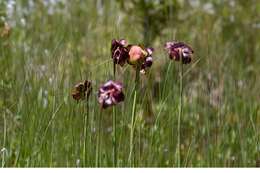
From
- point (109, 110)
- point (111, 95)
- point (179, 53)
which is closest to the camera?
point (111, 95)

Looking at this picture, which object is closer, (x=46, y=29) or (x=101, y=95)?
(x=101, y=95)

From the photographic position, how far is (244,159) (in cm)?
232

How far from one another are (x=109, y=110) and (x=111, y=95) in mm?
1485

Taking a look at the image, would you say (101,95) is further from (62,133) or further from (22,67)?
(22,67)

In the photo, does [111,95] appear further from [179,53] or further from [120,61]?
[179,53]

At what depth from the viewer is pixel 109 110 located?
319 cm

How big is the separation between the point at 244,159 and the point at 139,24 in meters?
2.29

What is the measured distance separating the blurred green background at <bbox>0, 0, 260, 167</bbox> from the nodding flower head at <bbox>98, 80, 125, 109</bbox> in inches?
11.3

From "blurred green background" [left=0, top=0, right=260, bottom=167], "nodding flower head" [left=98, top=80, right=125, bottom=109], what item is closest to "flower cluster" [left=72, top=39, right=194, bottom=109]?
"nodding flower head" [left=98, top=80, right=125, bottom=109]

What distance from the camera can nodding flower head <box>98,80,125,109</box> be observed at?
1.70m

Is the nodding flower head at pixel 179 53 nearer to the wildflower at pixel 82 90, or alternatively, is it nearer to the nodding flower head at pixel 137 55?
the nodding flower head at pixel 137 55

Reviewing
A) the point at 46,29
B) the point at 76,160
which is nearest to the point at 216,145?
the point at 76,160

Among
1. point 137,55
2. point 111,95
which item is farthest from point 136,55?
point 111,95
